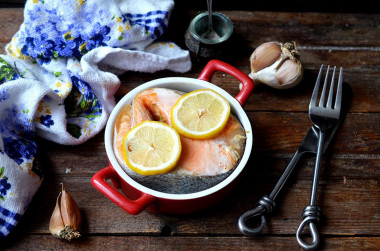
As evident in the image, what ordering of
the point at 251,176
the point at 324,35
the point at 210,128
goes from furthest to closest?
the point at 324,35
the point at 251,176
the point at 210,128

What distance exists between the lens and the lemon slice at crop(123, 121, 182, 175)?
31.4 inches

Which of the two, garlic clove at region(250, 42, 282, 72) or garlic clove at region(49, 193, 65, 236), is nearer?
garlic clove at region(49, 193, 65, 236)

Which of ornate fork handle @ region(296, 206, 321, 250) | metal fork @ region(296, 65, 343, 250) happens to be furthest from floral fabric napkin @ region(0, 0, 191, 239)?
ornate fork handle @ region(296, 206, 321, 250)

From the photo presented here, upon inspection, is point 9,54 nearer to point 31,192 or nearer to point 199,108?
point 31,192

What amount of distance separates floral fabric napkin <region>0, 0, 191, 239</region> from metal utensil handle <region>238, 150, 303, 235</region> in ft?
1.24

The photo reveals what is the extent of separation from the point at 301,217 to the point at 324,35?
0.53 m

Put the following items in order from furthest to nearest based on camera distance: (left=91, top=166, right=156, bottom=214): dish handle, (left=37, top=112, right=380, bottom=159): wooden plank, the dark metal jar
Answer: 1. the dark metal jar
2. (left=37, top=112, right=380, bottom=159): wooden plank
3. (left=91, top=166, right=156, bottom=214): dish handle

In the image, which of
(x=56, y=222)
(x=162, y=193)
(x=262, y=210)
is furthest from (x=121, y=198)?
(x=262, y=210)

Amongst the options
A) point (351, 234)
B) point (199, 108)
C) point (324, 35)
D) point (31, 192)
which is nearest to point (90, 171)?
point (31, 192)

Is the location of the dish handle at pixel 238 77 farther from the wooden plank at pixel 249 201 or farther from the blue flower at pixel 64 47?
the blue flower at pixel 64 47

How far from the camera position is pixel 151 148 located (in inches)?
31.9

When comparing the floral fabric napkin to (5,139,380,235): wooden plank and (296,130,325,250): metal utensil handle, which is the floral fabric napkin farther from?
(296,130,325,250): metal utensil handle

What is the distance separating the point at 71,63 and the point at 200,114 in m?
0.39

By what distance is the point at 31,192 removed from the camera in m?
0.91
